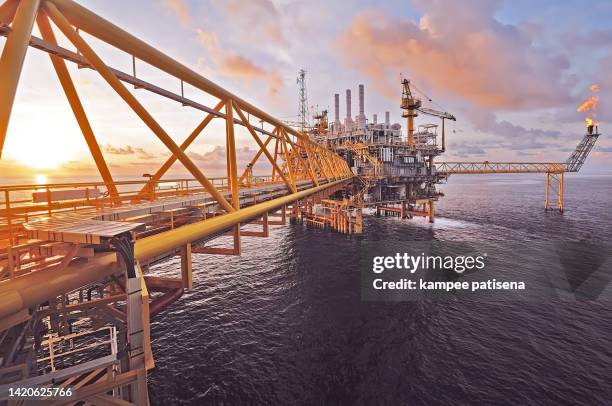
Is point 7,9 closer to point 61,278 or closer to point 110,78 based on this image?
point 110,78

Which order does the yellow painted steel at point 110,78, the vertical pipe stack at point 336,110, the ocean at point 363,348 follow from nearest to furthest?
the yellow painted steel at point 110,78 < the ocean at point 363,348 < the vertical pipe stack at point 336,110

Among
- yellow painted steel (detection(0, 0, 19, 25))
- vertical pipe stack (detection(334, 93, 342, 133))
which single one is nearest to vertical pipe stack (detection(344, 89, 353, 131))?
vertical pipe stack (detection(334, 93, 342, 133))

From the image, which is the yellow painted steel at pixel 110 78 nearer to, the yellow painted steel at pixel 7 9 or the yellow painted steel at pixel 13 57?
the yellow painted steel at pixel 7 9

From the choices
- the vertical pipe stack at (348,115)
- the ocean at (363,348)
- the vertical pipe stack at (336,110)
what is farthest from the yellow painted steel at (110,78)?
the vertical pipe stack at (348,115)

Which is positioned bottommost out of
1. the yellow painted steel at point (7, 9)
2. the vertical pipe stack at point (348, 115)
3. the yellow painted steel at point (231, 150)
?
the yellow painted steel at point (231, 150)

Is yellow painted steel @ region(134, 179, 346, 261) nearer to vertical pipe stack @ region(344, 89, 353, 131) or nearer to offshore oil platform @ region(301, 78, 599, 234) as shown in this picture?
offshore oil platform @ region(301, 78, 599, 234)

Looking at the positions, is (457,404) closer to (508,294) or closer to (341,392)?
(341,392)

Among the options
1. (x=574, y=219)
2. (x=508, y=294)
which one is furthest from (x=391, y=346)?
(x=574, y=219)
